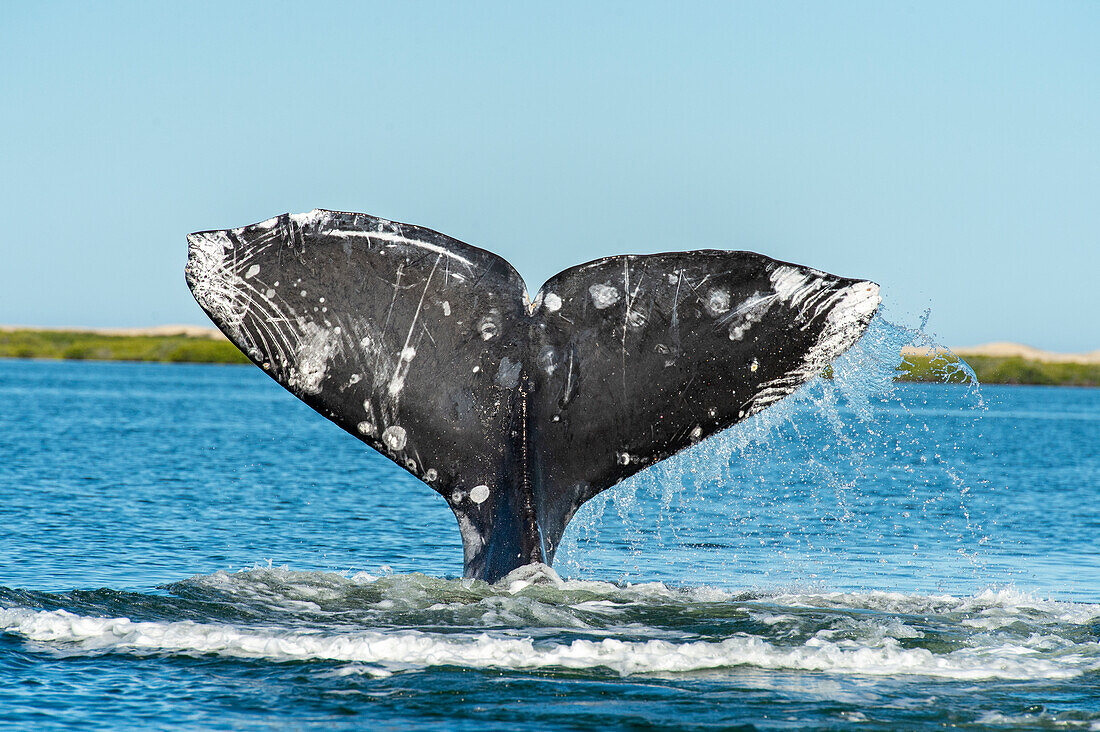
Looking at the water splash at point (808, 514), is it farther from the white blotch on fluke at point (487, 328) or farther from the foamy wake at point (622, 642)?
the white blotch on fluke at point (487, 328)

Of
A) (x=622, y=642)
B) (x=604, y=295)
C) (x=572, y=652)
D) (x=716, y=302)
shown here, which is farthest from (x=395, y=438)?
(x=716, y=302)

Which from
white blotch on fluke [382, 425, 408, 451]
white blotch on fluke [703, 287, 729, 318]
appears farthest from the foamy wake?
white blotch on fluke [703, 287, 729, 318]

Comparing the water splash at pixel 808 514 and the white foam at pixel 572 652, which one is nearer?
the white foam at pixel 572 652

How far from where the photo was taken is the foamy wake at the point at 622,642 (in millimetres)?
5719

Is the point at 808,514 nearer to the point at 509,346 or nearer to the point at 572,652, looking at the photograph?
the point at 509,346

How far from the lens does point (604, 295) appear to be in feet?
20.2

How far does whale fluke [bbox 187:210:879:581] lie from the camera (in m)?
5.90

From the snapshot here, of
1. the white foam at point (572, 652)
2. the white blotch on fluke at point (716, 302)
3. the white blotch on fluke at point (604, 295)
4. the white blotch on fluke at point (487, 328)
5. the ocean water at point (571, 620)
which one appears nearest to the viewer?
the ocean water at point (571, 620)

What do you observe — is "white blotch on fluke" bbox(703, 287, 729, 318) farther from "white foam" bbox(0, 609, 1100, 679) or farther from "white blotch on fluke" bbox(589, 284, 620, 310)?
"white foam" bbox(0, 609, 1100, 679)

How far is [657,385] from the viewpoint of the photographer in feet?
20.2

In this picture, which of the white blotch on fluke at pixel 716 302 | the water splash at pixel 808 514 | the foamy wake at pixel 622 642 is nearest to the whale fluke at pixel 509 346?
the white blotch on fluke at pixel 716 302

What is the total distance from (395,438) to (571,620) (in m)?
1.34

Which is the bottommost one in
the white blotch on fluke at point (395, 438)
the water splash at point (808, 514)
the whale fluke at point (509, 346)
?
the water splash at point (808, 514)

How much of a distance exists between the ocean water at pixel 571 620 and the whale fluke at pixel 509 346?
0.87ft
